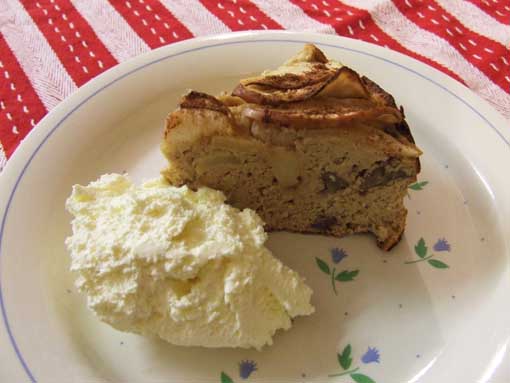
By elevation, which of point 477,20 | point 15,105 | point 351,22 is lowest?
point 15,105

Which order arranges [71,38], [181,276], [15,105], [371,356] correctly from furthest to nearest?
[71,38] → [15,105] → [371,356] → [181,276]

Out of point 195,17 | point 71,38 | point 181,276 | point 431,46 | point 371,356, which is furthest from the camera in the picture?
point 195,17

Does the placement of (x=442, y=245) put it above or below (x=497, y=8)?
below

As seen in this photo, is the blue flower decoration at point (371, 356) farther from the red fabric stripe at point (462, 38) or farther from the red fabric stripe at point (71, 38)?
the red fabric stripe at point (71, 38)

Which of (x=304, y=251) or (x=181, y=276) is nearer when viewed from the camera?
(x=181, y=276)

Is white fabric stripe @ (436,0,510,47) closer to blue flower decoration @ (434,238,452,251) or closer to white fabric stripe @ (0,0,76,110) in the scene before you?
blue flower decoration @ (434,238,452,251)

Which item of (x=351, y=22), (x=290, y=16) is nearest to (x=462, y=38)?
(x=351, y=22)

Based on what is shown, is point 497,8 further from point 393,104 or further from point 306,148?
point 306,148

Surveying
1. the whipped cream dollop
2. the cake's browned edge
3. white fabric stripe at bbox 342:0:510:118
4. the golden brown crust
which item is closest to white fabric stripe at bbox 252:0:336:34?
white fabric stripe at bbox 342:0:510:118

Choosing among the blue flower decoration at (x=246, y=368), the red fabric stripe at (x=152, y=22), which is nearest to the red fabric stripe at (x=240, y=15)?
the red fabric stripe at (x=152, y=22)

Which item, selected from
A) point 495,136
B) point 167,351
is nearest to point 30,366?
point 167,351
